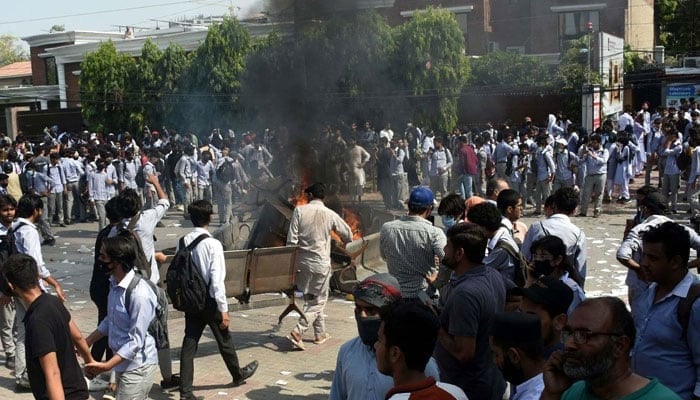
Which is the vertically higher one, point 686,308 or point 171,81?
point 171,81

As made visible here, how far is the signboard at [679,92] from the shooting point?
28094 millimetres

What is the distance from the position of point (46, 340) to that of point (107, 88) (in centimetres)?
3565

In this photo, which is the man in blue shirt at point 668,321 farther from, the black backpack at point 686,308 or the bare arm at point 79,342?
the bare arm at point 79,342

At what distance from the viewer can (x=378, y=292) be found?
142 inches

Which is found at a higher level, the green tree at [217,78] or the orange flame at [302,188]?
the green tree at [217,78]

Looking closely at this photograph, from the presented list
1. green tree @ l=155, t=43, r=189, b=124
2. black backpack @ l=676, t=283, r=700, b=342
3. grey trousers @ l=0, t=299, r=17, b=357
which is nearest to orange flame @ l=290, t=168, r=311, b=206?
grey trousers @ l=0, t=299, r=17, b=357

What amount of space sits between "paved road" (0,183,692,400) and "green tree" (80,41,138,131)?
80.4 feet

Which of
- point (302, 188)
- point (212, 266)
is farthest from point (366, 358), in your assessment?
point (302, 188)

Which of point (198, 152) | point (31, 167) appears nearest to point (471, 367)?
point (31, 167)

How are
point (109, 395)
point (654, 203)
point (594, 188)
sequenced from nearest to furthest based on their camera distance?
1. point (654, 203)
2. point (109, 395)
3. point (594, 188)

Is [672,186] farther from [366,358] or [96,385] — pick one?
[366,358]

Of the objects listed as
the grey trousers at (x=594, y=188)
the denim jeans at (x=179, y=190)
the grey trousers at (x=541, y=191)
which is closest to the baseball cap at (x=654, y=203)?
the grey trousers at (x=594, y=188)

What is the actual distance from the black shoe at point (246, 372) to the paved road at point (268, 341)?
0.05 meters

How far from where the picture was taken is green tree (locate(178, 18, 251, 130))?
98.2 feet
